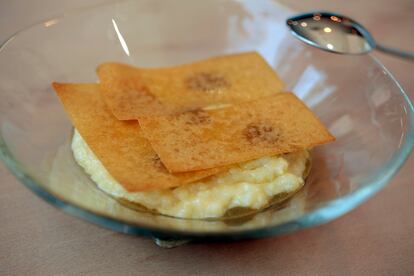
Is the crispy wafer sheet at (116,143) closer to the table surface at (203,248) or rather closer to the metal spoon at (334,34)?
the table surface at (203,248)

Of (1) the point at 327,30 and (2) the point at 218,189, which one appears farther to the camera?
(1) the point at 327,30

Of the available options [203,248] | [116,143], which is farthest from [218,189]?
[116,143]

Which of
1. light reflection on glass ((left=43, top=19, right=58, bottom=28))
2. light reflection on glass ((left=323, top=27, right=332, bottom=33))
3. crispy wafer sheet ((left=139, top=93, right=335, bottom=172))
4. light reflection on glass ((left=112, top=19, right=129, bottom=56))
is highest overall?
light reflection on glass ((left=43, top=19, right=58, bottom=28))

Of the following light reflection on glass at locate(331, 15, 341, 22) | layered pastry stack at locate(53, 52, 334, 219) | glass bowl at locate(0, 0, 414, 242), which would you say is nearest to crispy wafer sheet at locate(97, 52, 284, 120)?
layered pastry stack at locate(53, 52, 334, 219)

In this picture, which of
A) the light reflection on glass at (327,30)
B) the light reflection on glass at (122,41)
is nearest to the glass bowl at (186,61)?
the light reflection on glass at (122,41)

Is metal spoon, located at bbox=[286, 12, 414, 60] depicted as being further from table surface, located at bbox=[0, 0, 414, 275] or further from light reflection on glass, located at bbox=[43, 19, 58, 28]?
light reflection on glass, located at bbox=[43, 19, 58, 28]

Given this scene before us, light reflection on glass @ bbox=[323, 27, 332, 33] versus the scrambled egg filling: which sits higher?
light reflection on glass @ bbox=[323, 27, 332, 33]

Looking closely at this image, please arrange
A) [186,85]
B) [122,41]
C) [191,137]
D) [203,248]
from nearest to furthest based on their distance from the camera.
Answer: [203,248] < [191,137] < [186,85] < [122,41]

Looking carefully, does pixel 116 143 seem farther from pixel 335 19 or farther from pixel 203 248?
pixel 335 19
